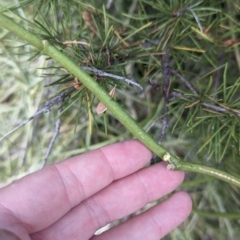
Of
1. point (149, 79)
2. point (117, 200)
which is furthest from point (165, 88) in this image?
point (117, 200)

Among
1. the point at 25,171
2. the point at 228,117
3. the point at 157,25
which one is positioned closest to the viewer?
the point at 228,117

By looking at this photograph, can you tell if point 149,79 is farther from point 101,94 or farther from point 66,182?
point 66,182

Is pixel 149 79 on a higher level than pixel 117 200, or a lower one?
higher

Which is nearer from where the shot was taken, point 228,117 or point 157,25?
point 228,117

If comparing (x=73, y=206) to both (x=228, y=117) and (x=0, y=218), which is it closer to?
(x=0, y=218)

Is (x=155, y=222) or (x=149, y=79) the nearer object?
(x=149, y=79)

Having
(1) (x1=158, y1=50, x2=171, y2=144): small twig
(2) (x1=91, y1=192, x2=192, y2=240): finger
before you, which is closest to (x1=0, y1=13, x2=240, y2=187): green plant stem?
(1) (x1=158, y1=50, x2=171, y2=144): small twig

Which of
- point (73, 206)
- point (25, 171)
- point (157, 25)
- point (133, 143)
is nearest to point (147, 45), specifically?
point (157, 25)

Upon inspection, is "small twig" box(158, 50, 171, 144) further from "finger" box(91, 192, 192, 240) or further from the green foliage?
"finger" box(91, 192, 192, 240)
